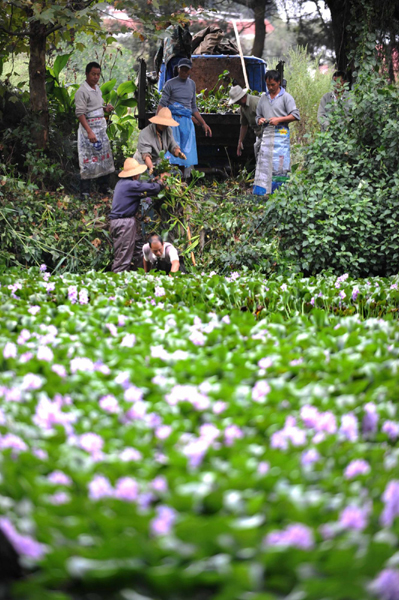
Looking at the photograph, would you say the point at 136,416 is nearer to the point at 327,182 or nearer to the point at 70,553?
the point at 70,553

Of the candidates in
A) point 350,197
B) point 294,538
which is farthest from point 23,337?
point 350,197

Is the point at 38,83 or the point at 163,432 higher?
the point at 38,83

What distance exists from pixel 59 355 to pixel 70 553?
129 cm

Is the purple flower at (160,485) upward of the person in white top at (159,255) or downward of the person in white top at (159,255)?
upward

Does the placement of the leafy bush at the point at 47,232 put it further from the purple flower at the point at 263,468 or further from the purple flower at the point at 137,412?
the purple flower at the point at 263,468

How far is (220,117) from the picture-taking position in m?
10.4

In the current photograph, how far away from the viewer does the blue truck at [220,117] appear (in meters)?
10.4

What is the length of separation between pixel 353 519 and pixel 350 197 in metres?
5.43

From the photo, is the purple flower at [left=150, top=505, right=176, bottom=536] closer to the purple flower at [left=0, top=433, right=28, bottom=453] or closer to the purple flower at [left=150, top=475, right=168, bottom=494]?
the purple flower at [left=150, top=475, right=168, bottom=494]

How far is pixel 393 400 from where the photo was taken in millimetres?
2250

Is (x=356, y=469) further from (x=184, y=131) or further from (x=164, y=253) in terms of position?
(x=184, y=131)

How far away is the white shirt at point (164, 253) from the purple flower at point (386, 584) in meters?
5.49

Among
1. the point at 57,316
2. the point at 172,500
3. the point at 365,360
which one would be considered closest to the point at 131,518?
the point at 172,500

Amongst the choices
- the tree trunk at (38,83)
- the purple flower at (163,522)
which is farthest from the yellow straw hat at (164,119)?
the purple flower at (163,522)
